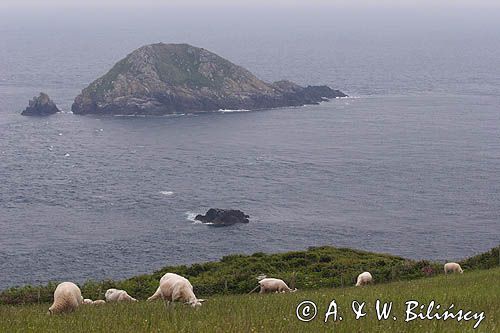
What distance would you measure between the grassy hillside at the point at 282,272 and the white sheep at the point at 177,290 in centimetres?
1140

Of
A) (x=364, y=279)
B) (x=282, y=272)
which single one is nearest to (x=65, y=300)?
(x=364, y=279)

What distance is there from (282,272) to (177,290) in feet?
82.1

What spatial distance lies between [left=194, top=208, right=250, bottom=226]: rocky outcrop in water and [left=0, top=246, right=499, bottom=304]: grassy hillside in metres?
49.3

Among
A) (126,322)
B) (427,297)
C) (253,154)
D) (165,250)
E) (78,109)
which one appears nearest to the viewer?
(126,322)

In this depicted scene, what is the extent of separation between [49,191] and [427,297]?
10799cm

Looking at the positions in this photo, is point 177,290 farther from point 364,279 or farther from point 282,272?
point 282,272

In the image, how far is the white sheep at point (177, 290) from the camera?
72.3 feet

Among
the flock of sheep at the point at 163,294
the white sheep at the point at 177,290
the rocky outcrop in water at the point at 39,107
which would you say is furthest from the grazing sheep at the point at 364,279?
the rocky outcrop in water at the point at 39,107

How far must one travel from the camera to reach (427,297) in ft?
66.9

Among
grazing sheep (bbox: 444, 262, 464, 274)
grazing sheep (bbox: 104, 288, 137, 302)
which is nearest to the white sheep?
grazing sheep (bbox: 104, 288, 137, 302)

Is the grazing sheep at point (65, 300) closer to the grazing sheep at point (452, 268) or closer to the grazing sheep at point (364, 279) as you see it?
the grazing sheep at point (364, 279)

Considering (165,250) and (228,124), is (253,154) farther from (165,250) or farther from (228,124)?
(165,250)

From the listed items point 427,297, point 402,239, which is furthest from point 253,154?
point 427,297

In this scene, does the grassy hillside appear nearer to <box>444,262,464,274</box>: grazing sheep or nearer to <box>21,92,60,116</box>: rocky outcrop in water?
<box>444,262,464,274</box>: grazing sheep
